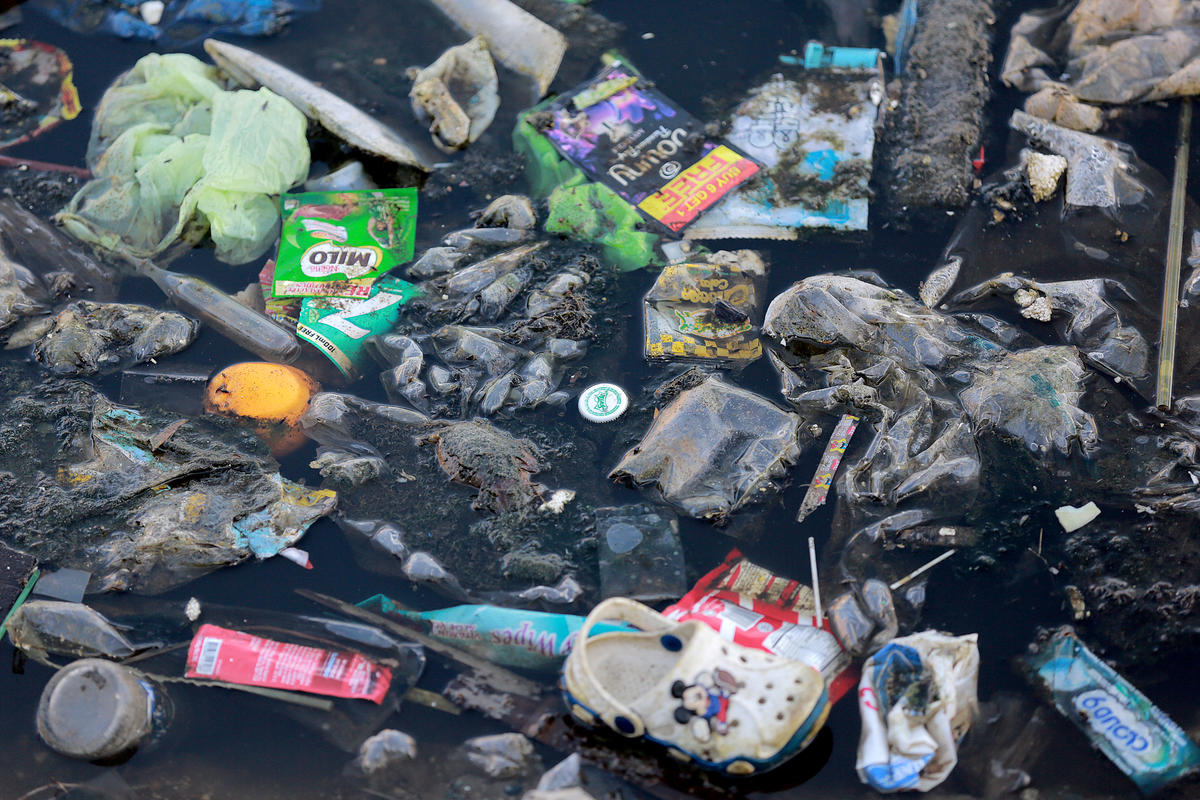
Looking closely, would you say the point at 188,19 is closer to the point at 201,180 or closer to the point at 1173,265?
the point at 201,180

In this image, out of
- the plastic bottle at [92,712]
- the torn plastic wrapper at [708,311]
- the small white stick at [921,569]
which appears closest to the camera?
the plastic bottle at [92,712]

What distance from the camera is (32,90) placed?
4.92 m

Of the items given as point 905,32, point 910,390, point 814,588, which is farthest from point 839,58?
point 814,588

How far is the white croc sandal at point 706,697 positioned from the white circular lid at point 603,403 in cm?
95

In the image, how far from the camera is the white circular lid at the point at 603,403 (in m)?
3.47

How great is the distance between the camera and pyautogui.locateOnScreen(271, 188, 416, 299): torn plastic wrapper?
3932mm

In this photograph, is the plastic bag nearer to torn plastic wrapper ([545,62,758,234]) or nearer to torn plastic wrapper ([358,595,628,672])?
torn plastic wrapper ([545,62,758,234])

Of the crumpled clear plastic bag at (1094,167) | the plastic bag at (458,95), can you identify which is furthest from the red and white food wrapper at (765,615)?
the plastic bag at (458,95)

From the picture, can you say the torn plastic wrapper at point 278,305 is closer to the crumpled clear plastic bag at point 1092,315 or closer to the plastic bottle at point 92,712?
the plastic bottle at point 92,712

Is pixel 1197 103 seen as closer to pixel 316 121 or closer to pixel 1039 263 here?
pixel 1039 263

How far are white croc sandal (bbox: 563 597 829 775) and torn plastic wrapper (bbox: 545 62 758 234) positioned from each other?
2093 mm

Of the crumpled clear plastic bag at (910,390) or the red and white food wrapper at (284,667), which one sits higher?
the crumpled clear plastic bag at (910,390)

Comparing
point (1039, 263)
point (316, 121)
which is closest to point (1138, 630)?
point (1039, 263)

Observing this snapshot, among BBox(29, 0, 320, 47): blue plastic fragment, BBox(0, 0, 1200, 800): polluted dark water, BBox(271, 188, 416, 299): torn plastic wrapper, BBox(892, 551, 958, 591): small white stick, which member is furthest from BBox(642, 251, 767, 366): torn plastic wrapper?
BBox(29, 0, 320, 47): blue plastic fragment
